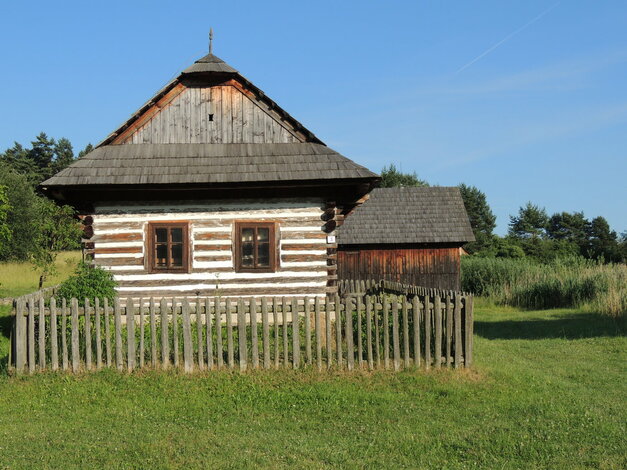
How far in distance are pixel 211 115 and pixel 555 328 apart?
36.5ft

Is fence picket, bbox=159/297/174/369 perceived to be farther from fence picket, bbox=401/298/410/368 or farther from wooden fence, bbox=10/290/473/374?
fence picket, bbox=401/298/410/368

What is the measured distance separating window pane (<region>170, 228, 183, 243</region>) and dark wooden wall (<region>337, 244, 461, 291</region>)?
41.3 feet

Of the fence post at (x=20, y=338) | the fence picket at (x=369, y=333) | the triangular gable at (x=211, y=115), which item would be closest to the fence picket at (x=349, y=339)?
the fence picket at (x=369, y=333)

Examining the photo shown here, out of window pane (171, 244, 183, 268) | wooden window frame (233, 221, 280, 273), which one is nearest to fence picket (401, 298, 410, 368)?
wooden window frame (233, 221, 280, 273)

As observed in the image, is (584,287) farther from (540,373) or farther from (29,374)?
(29,374)

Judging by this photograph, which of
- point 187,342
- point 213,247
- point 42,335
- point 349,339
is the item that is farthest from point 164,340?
point 213,247

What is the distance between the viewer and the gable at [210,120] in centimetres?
1529

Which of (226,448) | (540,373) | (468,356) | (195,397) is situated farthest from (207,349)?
(540,373)

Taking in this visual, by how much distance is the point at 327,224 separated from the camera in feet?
47.2

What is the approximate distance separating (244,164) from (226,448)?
9112mm

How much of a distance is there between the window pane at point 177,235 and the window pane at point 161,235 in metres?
0.15

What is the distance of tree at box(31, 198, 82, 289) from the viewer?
2655 cm

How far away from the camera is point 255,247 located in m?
14.4

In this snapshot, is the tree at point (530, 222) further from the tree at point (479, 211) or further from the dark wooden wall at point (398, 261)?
the dark wooden wall at point (398, 261)
